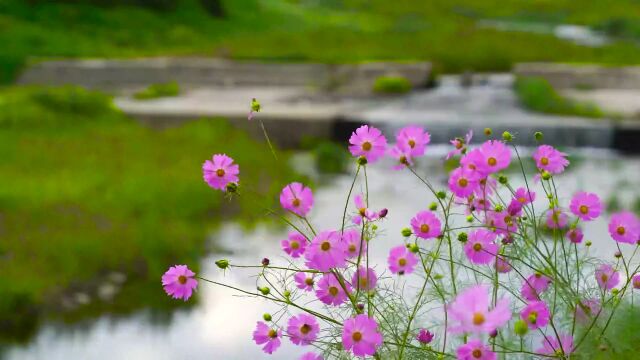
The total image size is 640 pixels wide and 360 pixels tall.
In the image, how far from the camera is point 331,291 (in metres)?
1.50

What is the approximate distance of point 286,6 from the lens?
18.8 m

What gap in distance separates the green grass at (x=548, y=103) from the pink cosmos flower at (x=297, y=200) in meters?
6.23

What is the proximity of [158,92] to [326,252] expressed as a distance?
7840 millimetres

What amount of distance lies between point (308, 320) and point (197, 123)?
18.9 ft

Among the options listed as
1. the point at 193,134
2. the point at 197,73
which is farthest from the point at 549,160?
the point at 197,73

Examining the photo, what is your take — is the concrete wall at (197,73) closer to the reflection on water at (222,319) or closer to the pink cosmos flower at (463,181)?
the reflection on water at (222,319)

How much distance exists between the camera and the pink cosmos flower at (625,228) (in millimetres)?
1505

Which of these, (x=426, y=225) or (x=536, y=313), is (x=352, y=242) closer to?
(x=426, y=225)

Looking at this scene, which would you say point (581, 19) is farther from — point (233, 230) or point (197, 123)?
point (233, 230)

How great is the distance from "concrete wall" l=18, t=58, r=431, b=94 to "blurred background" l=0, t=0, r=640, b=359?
20 millimetres

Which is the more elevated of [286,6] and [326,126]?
[286,6]

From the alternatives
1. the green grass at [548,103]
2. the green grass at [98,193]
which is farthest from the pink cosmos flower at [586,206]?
the green grass at [548,103]

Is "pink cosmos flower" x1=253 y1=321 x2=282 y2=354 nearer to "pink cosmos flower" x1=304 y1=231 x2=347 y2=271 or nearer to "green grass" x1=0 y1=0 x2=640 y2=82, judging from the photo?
"pink cosmos flower" x1=304 y1=231 x2=347 y2=271

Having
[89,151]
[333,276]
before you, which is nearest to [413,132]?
[333,276]
